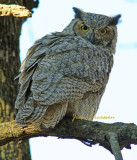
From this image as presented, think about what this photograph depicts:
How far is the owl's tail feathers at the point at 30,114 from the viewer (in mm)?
2631

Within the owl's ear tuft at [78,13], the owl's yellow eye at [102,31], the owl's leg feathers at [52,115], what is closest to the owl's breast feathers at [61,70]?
the owl's leg feathers at [52,115]

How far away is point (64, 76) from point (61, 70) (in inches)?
2.7

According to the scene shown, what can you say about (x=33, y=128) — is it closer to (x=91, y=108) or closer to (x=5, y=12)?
(x=91, y=108)

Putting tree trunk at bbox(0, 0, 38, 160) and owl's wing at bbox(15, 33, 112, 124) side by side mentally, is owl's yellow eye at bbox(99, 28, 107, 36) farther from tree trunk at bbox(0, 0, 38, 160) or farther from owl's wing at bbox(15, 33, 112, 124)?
tree trunk at bbox(0, 0, 38, 160)

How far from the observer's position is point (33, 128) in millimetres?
2924

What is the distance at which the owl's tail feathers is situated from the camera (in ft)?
8.63

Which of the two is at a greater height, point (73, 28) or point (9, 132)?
point (73, 28)

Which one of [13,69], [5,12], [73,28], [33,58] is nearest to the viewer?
[5,12]

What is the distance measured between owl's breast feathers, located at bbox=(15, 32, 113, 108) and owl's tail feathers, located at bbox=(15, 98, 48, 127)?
0.07 metres

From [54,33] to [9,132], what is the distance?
4.43 feet

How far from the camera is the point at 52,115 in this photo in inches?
111

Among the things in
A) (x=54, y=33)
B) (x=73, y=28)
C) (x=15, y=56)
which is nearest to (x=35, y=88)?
(x=54, y=33)

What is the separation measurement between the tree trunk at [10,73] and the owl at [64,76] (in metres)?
1.02

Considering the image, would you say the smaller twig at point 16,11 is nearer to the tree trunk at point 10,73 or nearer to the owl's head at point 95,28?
the owl's head at point 95,28
